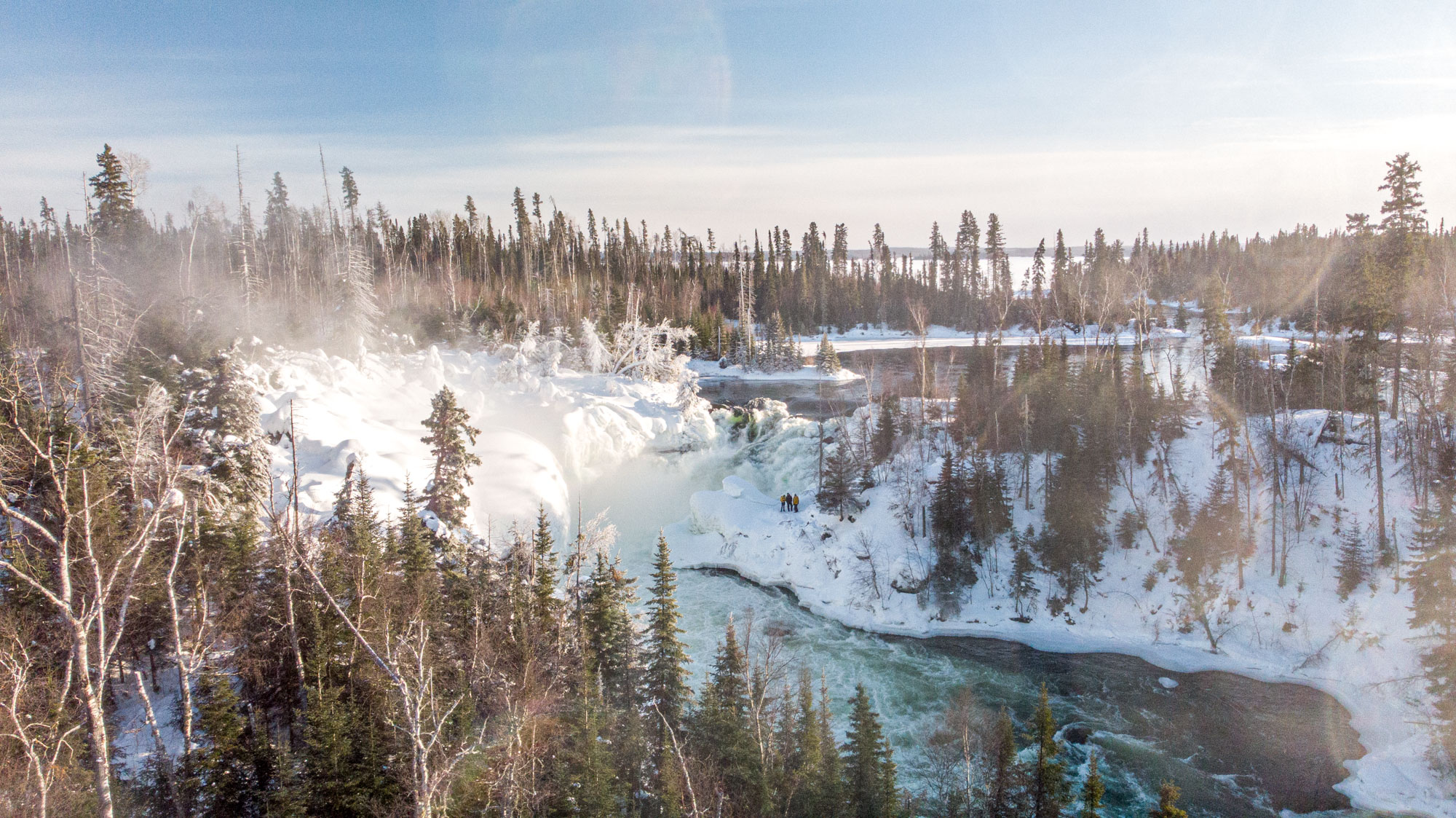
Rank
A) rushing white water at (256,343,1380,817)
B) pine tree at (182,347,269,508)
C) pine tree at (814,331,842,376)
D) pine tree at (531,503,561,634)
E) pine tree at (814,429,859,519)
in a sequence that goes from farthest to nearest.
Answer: pine tree at (814,331,842,376) < pine tree at (814,429,859,519) < pine tree at (182,347,269,508) < pine tree at (531,503,561,634) < rushing white water at (256,343,1380,817)

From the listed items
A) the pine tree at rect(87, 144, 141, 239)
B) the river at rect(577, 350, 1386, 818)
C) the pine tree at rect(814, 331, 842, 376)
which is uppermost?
the pine tree at rect(87, 144, 141, 239)

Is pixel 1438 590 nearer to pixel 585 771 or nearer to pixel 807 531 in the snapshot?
pixel 807 531

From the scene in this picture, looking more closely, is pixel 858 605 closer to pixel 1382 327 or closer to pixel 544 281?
pixel 1382 327

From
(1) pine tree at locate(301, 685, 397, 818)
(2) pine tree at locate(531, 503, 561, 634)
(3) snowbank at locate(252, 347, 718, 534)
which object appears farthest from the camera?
(3) snowbank at locate(252, 347, 718, 534)

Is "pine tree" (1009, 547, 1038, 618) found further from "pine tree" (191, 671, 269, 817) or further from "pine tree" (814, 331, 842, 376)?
"pine tree" (814, 331, 842, 376)

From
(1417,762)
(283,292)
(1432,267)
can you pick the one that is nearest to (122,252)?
(283,292)

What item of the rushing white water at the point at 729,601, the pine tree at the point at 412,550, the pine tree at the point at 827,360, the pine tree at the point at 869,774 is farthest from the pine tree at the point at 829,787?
the pine tree at the point at 827,360

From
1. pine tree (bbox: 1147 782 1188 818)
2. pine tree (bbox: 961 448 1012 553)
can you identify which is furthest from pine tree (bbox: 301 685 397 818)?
pine tree (bbox: 961 448 1012 553)

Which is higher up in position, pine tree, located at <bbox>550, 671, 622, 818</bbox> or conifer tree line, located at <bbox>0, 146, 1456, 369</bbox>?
conifer tree line, located at <bbox>0, 146, 1456, 369</bbox>
